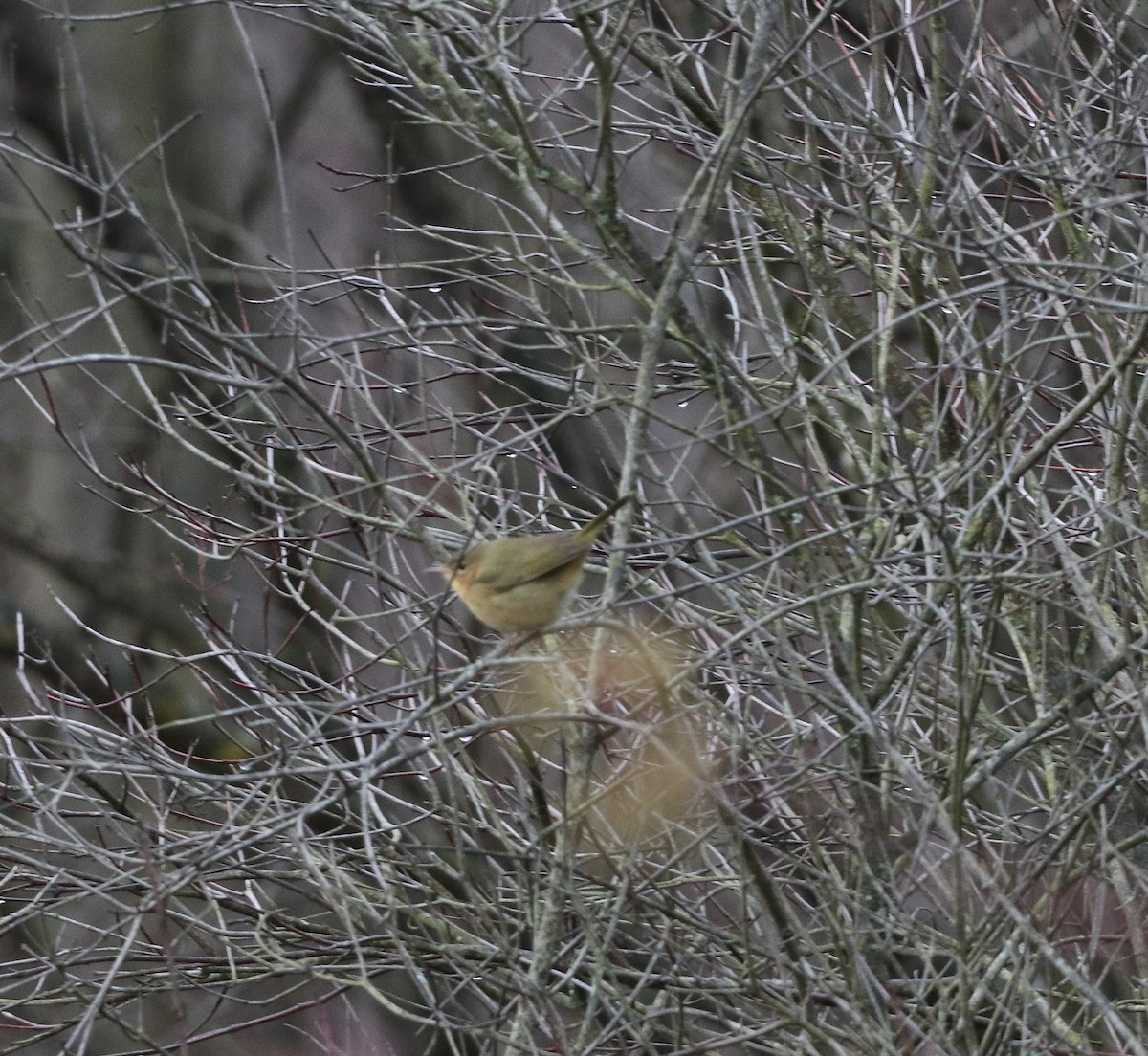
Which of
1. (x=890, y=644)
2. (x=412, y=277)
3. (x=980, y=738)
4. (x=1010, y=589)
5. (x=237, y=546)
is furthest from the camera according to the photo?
(x=412, y=277)

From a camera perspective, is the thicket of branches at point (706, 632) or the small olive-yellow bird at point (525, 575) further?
the small olive-yellow bird at point (525, 575)

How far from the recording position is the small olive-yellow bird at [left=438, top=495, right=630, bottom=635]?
466 cm

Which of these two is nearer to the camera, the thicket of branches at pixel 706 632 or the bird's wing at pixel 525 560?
the thicket of branches at pixel 706 632

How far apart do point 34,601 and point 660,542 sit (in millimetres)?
8939

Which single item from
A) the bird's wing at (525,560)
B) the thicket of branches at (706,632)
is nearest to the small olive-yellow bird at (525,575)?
the bird's wing at (525,560)

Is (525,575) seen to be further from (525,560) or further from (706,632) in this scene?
(706,632)

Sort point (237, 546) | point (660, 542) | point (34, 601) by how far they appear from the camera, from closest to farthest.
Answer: point (660, 542)
point (237, 546)
point (34, 601)

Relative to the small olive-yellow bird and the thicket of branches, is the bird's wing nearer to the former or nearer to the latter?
the small olive-yellow bird

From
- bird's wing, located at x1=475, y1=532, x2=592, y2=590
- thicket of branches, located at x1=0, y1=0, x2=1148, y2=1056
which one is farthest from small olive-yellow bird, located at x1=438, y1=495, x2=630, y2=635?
thicket of branches, located at x1=0, y1=0, x2=1148, y2=1056

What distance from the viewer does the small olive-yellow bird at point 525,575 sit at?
466 centimetres

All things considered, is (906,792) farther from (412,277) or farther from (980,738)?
(412,277)

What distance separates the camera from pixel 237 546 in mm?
4066

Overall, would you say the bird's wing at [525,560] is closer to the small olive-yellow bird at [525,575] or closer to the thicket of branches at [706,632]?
the small olive-yellow bird at [525,575]

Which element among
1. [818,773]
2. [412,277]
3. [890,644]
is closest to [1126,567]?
[890,644]
